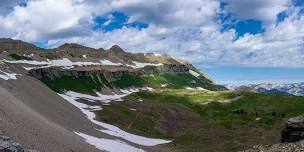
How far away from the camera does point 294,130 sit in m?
77.6

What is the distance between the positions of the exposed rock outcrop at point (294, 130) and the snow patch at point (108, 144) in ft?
108

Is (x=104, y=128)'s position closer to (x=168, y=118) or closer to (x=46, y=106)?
→ (x=46, y=106)

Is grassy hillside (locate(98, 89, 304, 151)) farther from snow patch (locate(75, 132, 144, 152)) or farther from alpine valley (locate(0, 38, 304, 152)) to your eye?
snow patch (locate(75, 132, 144, 152))

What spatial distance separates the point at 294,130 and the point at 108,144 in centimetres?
3810

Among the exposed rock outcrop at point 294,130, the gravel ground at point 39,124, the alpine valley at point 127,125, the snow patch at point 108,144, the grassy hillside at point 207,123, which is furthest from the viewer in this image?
the grassy hillside at point 207,123

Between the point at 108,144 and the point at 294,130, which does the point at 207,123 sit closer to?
the point at 108,144

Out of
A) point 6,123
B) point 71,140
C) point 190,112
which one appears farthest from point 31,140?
point 190,112

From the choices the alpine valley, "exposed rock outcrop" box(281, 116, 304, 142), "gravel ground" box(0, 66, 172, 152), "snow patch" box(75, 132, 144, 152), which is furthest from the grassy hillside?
"exposed rock outcrop" box(281, 116, 304, 142)

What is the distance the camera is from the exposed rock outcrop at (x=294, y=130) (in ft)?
249

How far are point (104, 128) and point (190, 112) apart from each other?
74.0m

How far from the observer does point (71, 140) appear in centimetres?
8056

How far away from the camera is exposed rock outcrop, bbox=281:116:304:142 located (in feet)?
249

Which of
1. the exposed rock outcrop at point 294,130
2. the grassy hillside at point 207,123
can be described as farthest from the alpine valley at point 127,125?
the exposed rock outcrop at point 294,130

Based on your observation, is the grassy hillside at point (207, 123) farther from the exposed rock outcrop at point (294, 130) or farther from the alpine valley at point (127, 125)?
the exposed rock outcrop at point (294, 130)
